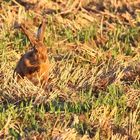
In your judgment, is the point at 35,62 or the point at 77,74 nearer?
the point at 35,62

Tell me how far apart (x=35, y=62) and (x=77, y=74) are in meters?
0.59

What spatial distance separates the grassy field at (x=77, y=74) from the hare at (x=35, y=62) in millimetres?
124

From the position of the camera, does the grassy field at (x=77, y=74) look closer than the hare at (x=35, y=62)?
Yes

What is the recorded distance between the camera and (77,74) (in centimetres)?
574

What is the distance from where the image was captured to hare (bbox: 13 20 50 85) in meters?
5.25

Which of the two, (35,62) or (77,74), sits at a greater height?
(35,62)

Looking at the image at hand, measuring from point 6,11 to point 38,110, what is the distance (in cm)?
264

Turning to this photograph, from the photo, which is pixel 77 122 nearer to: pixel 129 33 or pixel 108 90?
pixel 108 90

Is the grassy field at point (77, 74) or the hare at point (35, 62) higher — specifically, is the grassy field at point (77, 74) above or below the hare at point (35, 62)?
below

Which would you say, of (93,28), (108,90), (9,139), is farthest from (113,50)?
(9,139)

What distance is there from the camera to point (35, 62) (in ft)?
17.4

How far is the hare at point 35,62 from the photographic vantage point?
5246 mm

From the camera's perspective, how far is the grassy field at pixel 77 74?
4562 mm

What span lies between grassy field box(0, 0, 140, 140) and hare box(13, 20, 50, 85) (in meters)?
0.12
